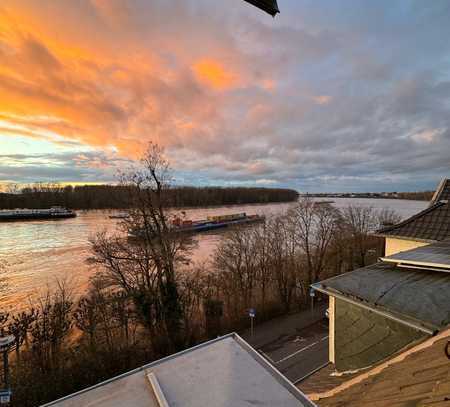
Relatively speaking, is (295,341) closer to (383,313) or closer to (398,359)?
(383,313)

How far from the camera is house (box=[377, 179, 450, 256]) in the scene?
7266 mm

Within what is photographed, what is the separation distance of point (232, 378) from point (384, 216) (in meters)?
33.7

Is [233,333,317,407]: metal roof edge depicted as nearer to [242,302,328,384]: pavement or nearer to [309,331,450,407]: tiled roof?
[309,331,450,407]: tiled roof

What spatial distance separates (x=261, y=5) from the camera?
1.92m

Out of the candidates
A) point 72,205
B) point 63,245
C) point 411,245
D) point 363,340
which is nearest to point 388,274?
point 363,340

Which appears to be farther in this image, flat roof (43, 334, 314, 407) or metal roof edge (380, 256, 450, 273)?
metal roof edge (380, 256, 450, 273)

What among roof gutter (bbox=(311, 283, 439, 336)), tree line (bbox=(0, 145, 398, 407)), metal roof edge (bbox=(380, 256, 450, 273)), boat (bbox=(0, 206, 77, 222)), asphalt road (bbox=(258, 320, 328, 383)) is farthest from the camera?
boat (bbox=(0, 206, 77, 222))

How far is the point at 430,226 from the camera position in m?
7.57

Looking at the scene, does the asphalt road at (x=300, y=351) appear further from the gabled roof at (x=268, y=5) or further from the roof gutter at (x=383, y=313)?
the gabled roof at (x=268, y=5)

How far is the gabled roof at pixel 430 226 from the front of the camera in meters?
7.24

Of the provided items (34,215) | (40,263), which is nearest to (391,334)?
(40,263)

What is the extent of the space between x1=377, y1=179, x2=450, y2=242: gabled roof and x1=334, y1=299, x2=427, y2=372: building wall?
4471mm

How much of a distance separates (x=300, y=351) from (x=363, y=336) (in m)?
8.67

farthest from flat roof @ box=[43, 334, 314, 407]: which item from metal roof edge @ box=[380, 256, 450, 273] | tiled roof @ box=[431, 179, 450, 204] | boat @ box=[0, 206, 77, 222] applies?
boat @ box=[0, 206, 77, 222]
